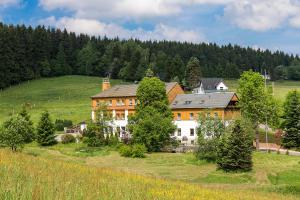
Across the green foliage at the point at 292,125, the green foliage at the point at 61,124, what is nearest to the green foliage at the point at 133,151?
the green foliage at the point at 292,125

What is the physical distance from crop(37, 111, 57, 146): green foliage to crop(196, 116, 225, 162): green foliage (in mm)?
24234

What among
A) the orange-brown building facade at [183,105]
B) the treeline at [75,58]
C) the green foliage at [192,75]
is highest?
the treeline at [75,58]

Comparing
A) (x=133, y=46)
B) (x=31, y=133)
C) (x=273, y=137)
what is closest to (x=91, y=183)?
(x=31, y=133)

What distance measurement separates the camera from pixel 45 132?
68500 mm

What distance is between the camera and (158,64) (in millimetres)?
149125

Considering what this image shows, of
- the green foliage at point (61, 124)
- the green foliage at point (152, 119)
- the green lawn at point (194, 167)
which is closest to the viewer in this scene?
the green lawn at point (194, 167)

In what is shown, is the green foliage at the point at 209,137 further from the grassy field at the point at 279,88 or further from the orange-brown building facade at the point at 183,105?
the grassy field at the point at 279,88

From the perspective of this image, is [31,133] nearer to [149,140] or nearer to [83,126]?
[83,126]

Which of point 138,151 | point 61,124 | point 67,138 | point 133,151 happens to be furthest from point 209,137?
point 61,124

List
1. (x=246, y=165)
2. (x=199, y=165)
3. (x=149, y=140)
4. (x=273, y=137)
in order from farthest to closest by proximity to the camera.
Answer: (x=273, y=137), (x=149, y=140), (x=199, y=165), (x=246, y=165)

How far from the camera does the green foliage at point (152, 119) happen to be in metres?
64.4

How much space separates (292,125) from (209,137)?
16.0 metres

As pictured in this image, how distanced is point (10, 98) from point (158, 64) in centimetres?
5286

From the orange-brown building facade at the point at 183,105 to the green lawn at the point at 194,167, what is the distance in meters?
13.0
